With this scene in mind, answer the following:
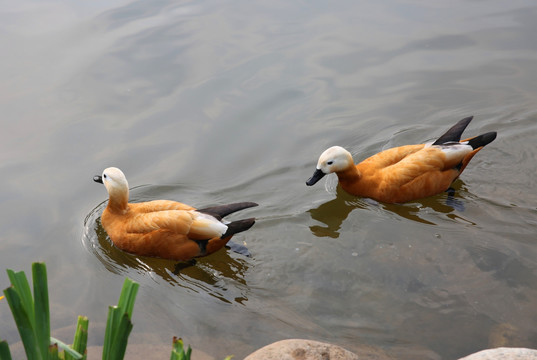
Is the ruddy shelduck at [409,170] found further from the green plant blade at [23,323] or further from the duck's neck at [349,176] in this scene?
the green plant blade at [23,323]

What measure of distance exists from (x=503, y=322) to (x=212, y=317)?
258 cm

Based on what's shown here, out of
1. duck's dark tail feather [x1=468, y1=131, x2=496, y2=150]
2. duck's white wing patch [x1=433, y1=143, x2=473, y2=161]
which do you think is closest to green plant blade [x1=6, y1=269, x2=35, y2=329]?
duck's white wing patch [x1=433, y1=143, x2=473, y2=161]

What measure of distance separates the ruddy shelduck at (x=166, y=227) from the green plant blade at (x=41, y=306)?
132 inches

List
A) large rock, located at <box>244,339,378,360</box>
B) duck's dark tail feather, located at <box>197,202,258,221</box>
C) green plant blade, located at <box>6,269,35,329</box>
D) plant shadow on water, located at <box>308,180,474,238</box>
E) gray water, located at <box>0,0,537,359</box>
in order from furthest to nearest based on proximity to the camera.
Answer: plant shadow on water, located at <box>308,180,474,238</box>, duck's dark tail feather, located at <box>197,202,258,221</box>, gray water, located at <box>0,0,537,359</box>, large rock, located at <box>244,339,378,360</box>, green plant blade, located at <box>6,269,35,329</box>

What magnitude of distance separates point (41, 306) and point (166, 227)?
357 centimetres

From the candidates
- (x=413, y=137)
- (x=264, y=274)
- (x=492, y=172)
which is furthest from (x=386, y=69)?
(x=264, y=274)

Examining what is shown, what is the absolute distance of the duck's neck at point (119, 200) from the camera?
20.3 feet

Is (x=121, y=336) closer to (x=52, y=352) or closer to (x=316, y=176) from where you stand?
(x=52, y=352)

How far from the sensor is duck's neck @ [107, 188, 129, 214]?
6188mm

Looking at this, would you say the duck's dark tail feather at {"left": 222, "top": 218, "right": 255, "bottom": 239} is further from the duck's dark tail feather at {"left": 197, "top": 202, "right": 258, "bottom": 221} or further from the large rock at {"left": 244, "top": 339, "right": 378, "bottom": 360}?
the large rock at {"left": 244, "top": 339, "right": 378, "bottom": 360}

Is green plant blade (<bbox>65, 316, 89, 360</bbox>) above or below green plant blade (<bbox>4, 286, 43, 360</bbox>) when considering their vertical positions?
below

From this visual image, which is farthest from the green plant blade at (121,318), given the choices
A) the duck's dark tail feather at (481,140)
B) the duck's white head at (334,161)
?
the duck's dark tail feather at (481,140)

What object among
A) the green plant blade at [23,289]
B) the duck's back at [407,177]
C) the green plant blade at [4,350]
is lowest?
the duck's back at [407,177]

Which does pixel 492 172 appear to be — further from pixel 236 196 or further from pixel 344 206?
pixel 236 196
